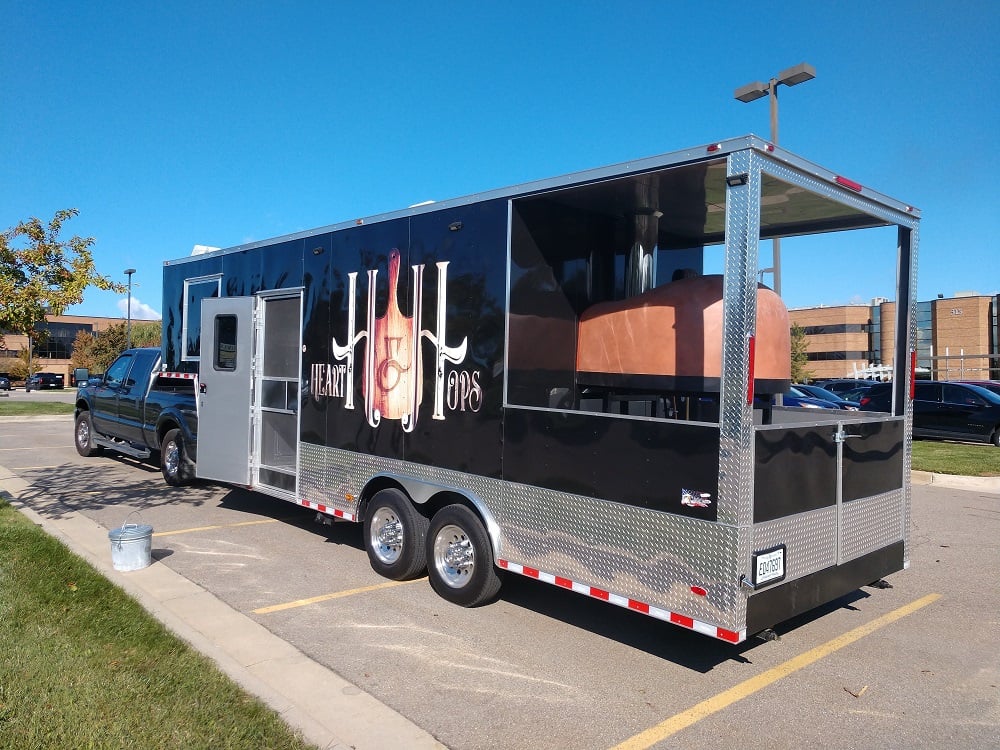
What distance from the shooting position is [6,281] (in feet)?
27.7

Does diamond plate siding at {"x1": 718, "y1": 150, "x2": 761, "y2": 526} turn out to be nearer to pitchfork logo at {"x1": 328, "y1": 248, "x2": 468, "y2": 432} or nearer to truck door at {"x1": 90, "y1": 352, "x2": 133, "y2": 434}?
pitchfork logo at {"x1": 328, "y1": 248, "x2": 468, "y2": 432}

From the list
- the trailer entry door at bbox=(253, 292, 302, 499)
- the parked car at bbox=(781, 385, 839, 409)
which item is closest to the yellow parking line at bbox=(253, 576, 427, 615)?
the trailer entry door at bbox=(253, 292, 302, 499)

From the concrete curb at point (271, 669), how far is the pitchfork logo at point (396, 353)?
194cm

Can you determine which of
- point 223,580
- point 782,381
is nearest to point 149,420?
point 223,580

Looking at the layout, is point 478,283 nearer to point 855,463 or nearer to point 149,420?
point 855,463

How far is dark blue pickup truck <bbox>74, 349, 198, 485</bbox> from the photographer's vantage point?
9.92 metres

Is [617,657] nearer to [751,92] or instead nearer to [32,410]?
[751,92]

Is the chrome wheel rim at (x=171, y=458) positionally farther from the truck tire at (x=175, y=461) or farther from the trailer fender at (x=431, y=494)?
the trailer fender at (x=431, y=494)

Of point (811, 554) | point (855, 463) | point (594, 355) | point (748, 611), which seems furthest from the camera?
point (594, 355)

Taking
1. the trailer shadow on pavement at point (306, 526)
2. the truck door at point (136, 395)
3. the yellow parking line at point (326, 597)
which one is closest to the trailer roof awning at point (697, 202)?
the trailer shadow on pavement at point (306, 526)

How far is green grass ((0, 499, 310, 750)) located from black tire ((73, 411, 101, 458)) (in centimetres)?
854

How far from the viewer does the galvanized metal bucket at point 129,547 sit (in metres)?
6.20

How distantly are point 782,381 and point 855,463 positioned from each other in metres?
0.71

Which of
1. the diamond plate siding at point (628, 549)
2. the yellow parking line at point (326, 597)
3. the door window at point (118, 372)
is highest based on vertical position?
the door window at point (118, 372)
